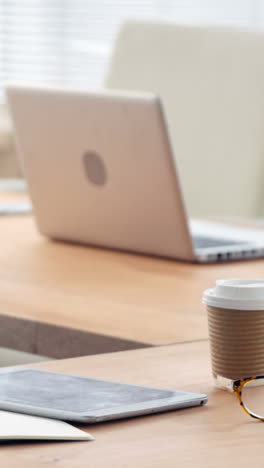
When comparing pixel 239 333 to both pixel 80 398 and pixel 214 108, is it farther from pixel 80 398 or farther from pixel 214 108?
pixel 214 108

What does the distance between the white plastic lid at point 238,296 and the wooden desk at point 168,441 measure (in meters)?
0.07

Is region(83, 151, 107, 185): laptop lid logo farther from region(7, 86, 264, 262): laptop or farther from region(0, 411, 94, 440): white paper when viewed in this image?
region(0, 411, 94, 440): white paper

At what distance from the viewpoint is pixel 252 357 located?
81 centimetres

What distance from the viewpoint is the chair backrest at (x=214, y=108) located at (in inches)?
85.9

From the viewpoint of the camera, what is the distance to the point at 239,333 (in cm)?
81

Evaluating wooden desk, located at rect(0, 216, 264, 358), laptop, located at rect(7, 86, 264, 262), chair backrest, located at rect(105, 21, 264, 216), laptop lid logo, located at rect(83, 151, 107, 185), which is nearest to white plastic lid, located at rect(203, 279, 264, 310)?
wooden desk, located at rect(0, 216, 264, 358)

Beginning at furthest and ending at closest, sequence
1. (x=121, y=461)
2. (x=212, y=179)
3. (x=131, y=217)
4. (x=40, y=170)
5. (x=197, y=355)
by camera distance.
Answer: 1. (x=212, y=179)
2. (x=40, y=170)
3. (x=131, y=217)
4. (x=197, y=355)
5. (x=121, y=461)

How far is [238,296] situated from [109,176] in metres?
0.69

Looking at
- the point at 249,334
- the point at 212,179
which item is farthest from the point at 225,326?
the point at 212,179

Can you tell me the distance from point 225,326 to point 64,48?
3.41 meters

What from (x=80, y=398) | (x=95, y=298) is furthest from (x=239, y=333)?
(x=95, y=298)

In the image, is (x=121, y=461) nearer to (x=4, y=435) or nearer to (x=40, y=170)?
(x=4, y=435)

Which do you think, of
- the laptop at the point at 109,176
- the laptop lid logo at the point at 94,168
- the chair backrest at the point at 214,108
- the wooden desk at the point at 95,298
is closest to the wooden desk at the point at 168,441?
the wooden desk at the point at 95,298

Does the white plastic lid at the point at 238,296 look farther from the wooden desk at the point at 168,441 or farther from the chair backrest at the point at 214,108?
the chair backrest at the point at 214,108
